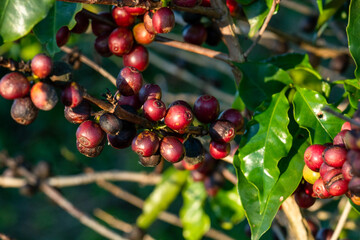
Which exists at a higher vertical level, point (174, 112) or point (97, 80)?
point (174, 112)

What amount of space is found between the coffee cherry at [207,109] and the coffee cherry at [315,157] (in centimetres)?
34

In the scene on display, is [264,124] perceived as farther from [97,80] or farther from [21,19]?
[97,80]

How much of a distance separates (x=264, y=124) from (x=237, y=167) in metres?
0.17

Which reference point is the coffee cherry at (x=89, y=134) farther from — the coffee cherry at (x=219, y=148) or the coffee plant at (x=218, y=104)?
the coffee cherry at (x=219, y=148)

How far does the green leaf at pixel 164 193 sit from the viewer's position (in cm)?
268

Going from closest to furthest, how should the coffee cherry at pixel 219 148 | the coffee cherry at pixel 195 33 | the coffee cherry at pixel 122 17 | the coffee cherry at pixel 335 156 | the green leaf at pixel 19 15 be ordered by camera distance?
the coffee cherry at pixel 335 156
the green leaf at pixel 19 15
the coffee cherry at pixel 219 148
the coffee cherry at pixel 122 17
the coffee cherry at pixel 195 33

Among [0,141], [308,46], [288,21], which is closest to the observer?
[308,46]

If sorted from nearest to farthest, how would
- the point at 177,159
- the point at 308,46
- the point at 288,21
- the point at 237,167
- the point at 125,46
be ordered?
the point at 177,159 < the point at 237,167 < the point at 125,46 < the point at 308,46 < the point at 288,21

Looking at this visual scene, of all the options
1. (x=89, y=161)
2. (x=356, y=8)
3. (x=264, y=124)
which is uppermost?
(x=356, y=8)

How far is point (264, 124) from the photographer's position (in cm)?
143

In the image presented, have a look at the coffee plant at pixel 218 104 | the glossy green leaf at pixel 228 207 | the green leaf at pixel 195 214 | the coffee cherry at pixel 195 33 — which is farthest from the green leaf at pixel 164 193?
the coffee cherry at pixel 195 33

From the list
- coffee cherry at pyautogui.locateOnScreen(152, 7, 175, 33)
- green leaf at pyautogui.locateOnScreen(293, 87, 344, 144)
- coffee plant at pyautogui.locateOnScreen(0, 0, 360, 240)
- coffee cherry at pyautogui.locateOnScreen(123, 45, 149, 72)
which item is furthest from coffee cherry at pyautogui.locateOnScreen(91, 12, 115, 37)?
green leaf at pyautogui.locateOnScreen(293, 87, 344, 144)

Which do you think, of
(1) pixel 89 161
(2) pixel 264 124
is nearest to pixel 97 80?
(1) pixel 89 161

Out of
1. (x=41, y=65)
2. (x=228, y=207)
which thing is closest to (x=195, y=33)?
(x=41, y=65)
